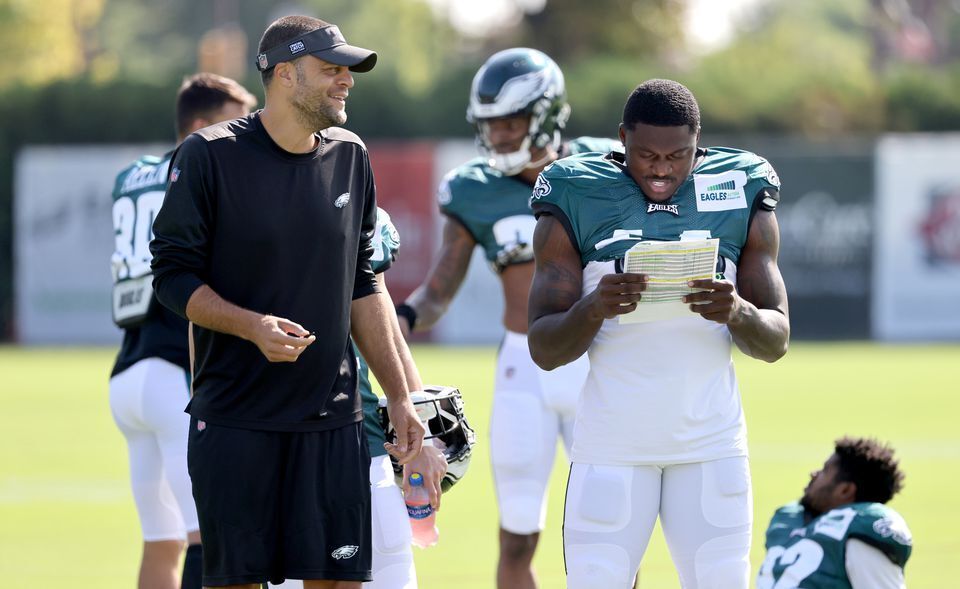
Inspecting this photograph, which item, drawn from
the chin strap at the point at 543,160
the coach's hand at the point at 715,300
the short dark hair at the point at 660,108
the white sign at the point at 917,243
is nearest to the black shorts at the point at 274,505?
the coach's hand at the point at 715,300

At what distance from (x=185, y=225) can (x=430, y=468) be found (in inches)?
44.8

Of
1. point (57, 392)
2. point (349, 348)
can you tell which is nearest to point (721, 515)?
point (349, 348)

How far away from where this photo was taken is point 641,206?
436cm

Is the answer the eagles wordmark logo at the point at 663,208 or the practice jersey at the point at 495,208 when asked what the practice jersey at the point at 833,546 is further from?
the practice jersey at the point at 495,208

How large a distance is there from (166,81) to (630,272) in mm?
23880

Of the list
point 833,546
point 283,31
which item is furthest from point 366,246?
point 833,546

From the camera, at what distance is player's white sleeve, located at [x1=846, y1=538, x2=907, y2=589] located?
5121mm

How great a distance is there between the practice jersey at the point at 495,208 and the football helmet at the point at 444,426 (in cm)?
133

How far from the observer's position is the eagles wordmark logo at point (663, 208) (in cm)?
434

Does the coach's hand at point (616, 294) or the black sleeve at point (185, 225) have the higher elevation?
the black sleeve at point (185, 225)

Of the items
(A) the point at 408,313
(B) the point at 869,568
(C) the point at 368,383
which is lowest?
(B) the point at 869,568

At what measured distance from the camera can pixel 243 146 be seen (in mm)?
4148

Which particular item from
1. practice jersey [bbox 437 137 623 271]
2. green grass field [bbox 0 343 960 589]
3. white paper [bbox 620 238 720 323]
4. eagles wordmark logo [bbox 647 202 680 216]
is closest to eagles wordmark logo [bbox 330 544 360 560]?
white paper [bbox 620 238 720 323]

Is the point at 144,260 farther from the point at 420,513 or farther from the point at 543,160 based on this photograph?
the point at 543,160
